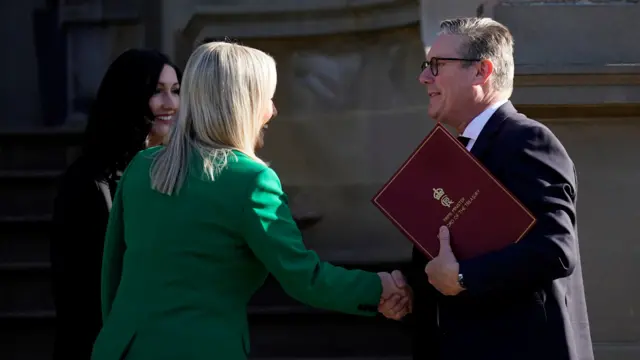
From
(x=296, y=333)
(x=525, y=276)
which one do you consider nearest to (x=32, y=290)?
(x=296, y=333)

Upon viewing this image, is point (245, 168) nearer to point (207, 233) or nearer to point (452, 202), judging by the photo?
point (207, 233)

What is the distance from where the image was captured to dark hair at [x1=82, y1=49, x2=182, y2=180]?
337 centimetres

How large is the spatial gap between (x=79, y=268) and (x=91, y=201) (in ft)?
0.73

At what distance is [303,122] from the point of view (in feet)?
19.4

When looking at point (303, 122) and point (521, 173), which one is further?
point (303, 122)

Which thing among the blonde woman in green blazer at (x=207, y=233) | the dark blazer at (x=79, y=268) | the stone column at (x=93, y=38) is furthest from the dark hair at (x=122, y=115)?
the stone column at (x=93, y=38)

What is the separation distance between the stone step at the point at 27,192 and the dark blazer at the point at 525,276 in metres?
3.51

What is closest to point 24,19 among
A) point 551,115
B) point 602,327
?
point 551,115

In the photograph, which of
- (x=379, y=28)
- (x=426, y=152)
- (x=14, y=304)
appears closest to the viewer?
(x=426, y=152)

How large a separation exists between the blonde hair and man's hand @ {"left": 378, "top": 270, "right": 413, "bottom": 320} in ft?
1.91

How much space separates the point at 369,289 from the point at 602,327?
2357 mm

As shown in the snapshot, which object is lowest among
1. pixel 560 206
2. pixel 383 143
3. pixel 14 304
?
pixel 14 304

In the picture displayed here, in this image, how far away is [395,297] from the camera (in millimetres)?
2924

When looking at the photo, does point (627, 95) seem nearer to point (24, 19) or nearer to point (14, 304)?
point (14, 304)
